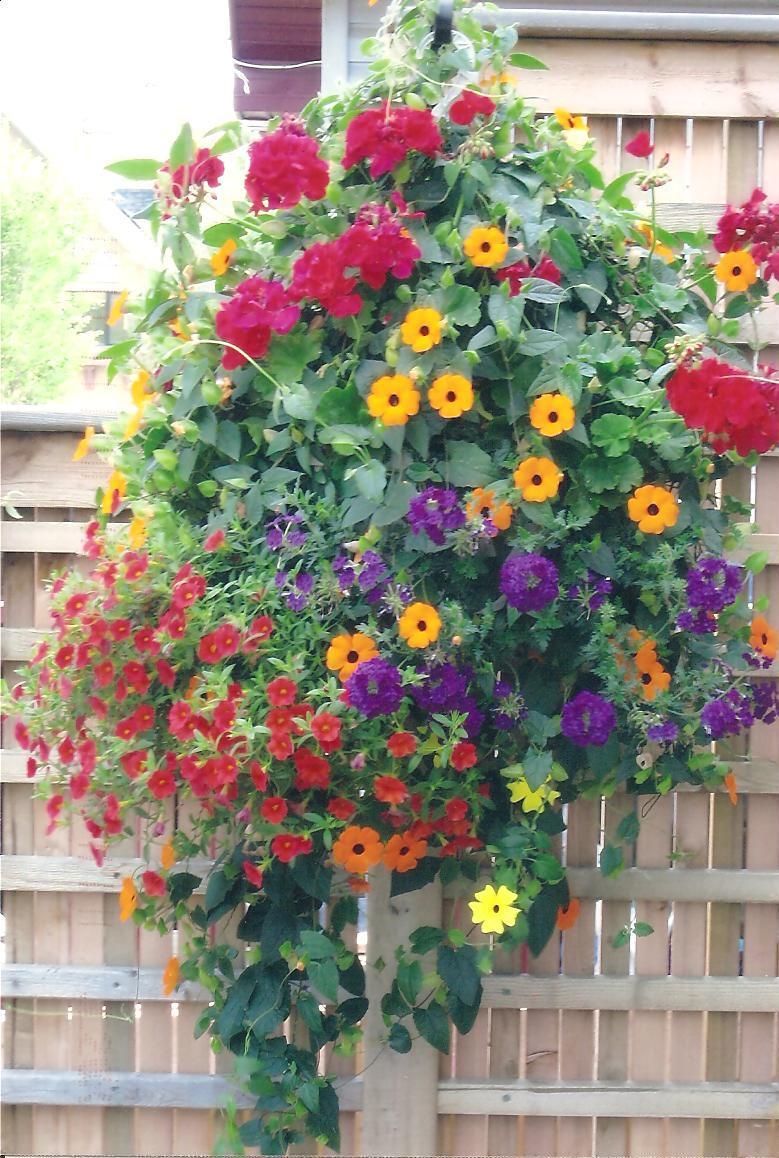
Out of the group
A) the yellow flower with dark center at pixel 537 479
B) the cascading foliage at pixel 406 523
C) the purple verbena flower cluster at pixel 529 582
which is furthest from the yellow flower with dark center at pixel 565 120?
the purple verbena flower cluster at pixel 529 582

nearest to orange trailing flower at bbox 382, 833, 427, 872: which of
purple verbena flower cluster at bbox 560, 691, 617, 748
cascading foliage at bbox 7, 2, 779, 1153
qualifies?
cascading foliage at bbox 7, 2, 779, 1153

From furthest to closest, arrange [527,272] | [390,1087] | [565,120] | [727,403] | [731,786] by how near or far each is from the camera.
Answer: [390,1087], [731,786], [565,120], [527,272], [727,403]

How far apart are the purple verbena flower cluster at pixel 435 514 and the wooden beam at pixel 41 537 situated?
28.0 inches

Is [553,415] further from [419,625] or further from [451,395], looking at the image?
[419,625]

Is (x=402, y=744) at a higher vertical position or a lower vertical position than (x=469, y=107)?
lower

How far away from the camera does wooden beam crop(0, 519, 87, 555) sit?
5.66 ft

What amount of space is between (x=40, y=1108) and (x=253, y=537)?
44.0 inches

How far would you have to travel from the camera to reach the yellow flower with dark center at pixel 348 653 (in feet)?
4.15

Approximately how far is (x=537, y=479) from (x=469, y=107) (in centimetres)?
47

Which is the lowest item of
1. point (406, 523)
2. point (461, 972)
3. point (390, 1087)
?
point (390, 1087)

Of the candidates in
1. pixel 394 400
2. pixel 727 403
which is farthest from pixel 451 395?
pixel 727 403

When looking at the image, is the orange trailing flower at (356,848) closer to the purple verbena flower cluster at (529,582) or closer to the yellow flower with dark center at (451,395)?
the purple verbena flower cluster at (529,582)

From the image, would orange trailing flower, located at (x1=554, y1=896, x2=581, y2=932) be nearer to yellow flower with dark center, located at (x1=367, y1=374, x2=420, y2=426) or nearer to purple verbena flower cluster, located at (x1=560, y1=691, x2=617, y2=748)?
purple verbena flower cluster, located at (x1=560, y1=691, x2=617, y2=748)

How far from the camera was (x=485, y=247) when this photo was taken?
4.27ft
